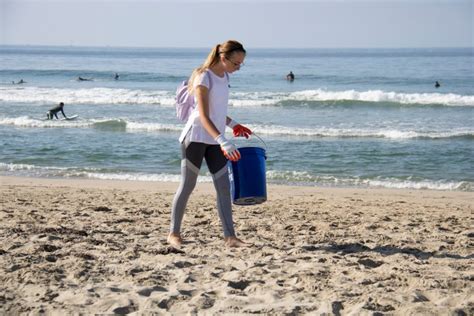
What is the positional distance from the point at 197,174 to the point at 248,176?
476mm

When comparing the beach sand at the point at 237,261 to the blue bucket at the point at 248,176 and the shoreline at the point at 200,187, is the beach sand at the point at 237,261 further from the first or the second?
the shoreline at the point at 200,187

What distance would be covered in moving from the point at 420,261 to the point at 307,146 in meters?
9.94

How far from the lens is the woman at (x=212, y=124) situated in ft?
18.0

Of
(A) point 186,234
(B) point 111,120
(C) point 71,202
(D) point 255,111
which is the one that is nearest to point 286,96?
(D) point 255,111

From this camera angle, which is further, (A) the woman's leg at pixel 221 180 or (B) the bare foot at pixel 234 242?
(B) the bare foot at pixel 234 242

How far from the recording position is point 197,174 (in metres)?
5.84

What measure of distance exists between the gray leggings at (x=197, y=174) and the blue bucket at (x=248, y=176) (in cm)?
24

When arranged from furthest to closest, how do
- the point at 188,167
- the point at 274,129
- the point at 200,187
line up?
the point at 274,129
the point at 200,187
the point at 188,167

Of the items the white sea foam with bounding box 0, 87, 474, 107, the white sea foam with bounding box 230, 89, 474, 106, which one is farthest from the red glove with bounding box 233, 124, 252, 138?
the white sea foam with bounding box 230, 89, 474, 106

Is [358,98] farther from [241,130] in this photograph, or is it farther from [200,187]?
[241,130]

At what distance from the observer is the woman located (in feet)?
18.0

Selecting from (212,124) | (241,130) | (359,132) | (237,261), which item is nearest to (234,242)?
(237,261)

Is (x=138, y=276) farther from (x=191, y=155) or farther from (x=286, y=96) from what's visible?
(x=286, y=96)

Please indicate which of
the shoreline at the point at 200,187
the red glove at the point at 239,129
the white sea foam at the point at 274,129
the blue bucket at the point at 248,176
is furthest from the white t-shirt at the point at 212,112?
the white sea foam at the point at 274,129
